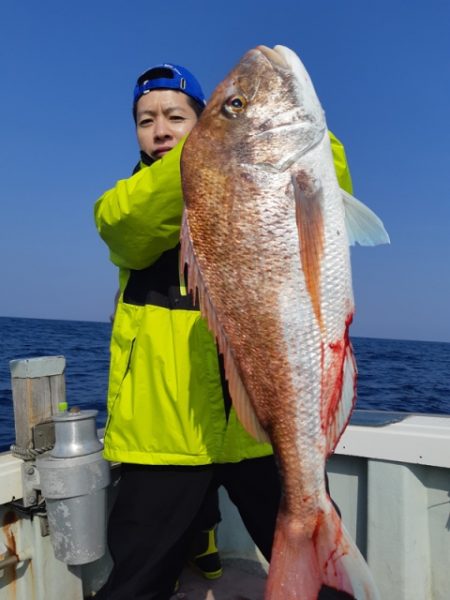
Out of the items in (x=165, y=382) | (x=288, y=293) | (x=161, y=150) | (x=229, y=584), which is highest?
(x=161, y=150)

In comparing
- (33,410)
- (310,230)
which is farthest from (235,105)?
(33,410)

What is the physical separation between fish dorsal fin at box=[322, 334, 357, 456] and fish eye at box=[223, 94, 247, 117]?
0.93m

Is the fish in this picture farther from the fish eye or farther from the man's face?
the man's face

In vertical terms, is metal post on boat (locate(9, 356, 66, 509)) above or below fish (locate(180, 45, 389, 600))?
below

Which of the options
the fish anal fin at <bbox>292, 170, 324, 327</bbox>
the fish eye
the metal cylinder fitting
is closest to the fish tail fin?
the fish anal fin at <bbox>292, 170, 324, 327</bbox>

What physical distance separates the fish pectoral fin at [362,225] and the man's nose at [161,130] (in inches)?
40.3

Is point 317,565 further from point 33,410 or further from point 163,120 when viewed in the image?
point 163,120

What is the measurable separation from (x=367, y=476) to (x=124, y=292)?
6.52 feet

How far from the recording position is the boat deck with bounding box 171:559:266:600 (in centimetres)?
354

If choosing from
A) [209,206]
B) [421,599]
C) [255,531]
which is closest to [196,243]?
[209,206]

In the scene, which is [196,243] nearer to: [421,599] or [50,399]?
[50,399]

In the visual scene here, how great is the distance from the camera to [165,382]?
2342 millimetres

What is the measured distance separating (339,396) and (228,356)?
0.42m

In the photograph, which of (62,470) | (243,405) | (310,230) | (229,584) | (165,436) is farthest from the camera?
(229,584)
